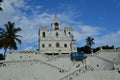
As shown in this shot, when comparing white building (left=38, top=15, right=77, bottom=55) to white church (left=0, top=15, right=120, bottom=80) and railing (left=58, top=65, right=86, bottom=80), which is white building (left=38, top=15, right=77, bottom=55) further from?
railing (left=58, top=65, right=86, bottom=80)

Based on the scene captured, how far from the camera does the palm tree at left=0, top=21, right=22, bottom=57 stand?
193ft

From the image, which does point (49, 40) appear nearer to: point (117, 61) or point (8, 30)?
point (8, 30)

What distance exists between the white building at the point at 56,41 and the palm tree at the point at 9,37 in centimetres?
1273

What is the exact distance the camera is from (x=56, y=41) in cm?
7375

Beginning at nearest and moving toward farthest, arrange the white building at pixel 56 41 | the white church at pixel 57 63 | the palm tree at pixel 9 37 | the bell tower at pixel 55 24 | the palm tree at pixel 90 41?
1. the white church at pixel 57 63
2. the palm tree at pixel 9 37
3. the white building at pixel 56 41
4. the bell tower at pixel 55 24
5. the palm tree at pixel 90 41

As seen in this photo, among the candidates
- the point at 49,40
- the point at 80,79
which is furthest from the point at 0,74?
the point at 49,40

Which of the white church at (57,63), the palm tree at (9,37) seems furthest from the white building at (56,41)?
the palm tree at (9,37)

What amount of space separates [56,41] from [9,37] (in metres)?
17.6

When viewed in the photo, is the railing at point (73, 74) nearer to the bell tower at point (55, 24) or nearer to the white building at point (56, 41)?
the white building at point (56, 41)

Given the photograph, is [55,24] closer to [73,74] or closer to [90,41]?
[90,41]

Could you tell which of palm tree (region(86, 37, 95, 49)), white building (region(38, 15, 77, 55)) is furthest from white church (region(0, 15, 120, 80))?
palm tree (region(86, 37, 95, 49))

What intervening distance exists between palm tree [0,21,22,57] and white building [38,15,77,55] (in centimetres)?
1273

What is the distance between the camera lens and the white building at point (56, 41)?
72431 millimetres

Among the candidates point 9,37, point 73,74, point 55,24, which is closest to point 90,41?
point 55,24
